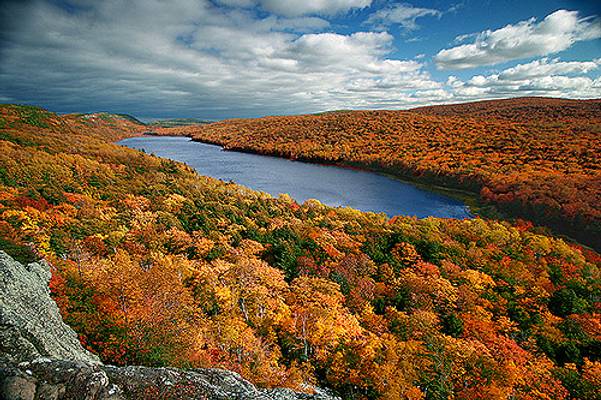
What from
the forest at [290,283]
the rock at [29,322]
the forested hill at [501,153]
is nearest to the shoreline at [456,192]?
the forested hill at [501,153]

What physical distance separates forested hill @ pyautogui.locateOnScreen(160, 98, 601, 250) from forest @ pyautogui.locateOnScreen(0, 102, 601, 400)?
24.9 feet

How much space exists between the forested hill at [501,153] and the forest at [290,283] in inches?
299

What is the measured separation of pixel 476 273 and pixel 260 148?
144m

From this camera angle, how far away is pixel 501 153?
395 ft

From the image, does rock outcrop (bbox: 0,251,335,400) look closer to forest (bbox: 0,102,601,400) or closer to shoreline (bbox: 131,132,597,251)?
forest (bbox: 0,102,601,400)

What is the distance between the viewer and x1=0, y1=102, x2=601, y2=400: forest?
1883cm

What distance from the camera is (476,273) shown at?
42781 mm

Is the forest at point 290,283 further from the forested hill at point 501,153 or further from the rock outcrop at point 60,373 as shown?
the forested hill at point 501,153

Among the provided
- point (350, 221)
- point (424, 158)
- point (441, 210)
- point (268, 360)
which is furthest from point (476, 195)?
point (268, 360)

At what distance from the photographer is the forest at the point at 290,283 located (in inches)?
741

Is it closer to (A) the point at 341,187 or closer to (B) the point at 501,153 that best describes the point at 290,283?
(A) the point at 341,187

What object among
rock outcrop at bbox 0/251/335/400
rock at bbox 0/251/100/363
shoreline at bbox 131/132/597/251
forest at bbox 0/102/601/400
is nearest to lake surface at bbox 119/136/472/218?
shoreline at bbox 131/132/597/251

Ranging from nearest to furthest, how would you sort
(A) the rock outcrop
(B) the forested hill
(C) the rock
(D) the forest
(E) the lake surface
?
(A) the rock outcrop, (C) the rock, (D) the forest, (B) the forested hill, (E) the lake surface

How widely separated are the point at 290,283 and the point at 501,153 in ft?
383
